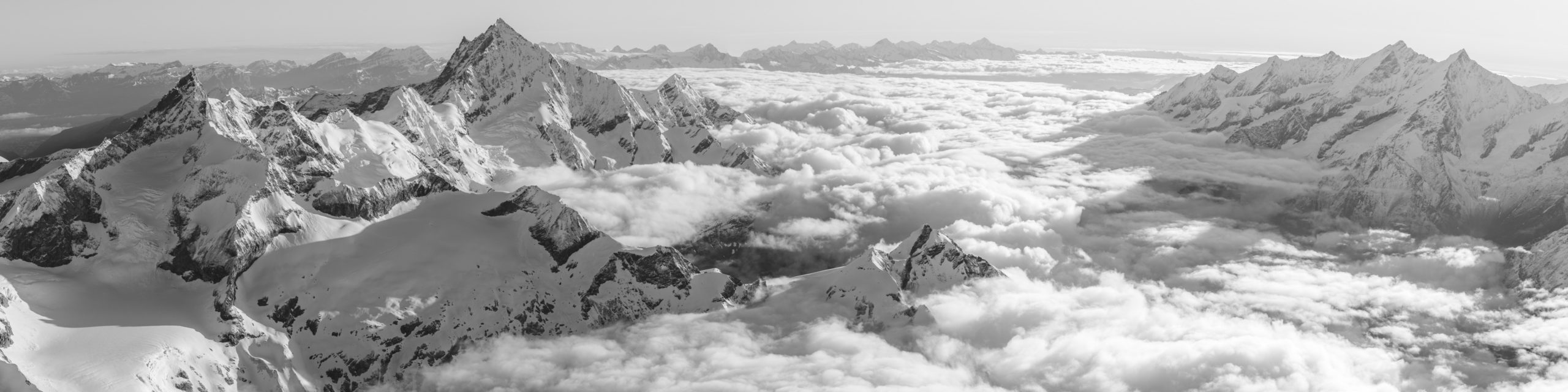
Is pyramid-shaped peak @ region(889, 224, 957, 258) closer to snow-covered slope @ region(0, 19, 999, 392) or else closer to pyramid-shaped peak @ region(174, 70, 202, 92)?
snow-covered slope @ region(0, 19, 999, 392)

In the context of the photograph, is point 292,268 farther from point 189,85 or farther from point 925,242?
point 925,242

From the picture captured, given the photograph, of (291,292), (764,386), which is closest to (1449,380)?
(764,386)

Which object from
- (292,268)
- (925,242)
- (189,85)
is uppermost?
(189,85)

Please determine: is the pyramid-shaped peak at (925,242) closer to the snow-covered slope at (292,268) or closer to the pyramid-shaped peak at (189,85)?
the snow-covered slope at (292,268)

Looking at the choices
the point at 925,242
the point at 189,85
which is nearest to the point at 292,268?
the point at 189,85

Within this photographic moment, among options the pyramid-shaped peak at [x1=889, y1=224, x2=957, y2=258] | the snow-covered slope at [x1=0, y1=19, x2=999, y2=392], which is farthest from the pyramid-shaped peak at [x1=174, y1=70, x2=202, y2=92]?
the pyramid-shaped peak at [x1=889, y1=224, x2=957, y2=258]

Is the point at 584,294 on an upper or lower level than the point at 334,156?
lower

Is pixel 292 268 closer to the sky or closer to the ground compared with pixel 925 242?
closer to the sky

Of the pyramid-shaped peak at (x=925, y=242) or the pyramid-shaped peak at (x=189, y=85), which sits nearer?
the pyramid-shaped peak at (x=189, y=85)

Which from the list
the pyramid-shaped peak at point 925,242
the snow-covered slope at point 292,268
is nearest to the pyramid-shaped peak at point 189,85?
the snow-covered slope at point 292,268

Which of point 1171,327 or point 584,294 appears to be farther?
point 1171,327

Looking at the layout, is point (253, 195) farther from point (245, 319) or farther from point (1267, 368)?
point (1267, 368)
